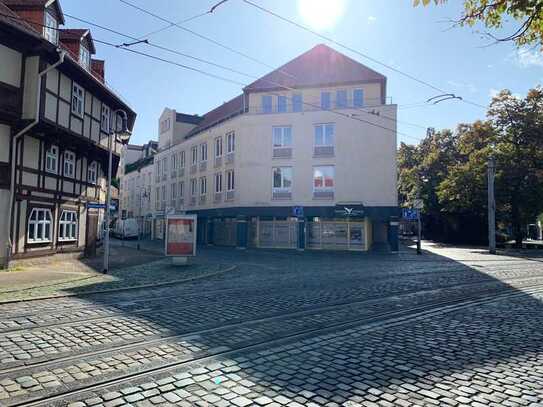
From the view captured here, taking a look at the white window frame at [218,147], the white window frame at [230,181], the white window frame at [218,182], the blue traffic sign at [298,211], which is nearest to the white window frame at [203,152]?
the white window frame at [218,147]

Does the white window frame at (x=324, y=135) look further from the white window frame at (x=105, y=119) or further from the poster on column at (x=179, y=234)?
the poster on column at (x=179, y=234)

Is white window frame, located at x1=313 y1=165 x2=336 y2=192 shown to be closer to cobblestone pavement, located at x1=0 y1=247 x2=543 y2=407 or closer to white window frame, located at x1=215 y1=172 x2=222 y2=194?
white window frame, located at x1=215 y1=172 x2=222 y2=194

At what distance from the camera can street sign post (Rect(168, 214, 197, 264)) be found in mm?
17328

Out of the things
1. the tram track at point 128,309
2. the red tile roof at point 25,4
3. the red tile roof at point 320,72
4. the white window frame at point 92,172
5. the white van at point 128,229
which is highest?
the red tile roof at point 320,72

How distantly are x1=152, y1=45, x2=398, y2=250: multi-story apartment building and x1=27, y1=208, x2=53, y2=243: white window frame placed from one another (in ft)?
54.8

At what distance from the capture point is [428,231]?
57031 mm

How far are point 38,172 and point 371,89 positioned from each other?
Result: 24.0 m

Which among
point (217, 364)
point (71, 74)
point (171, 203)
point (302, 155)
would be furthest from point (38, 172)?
point (171, 203)

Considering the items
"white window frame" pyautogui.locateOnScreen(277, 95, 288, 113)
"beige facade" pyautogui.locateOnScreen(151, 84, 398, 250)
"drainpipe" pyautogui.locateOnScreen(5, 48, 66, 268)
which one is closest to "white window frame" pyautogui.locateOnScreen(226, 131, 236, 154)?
"beige facade" pyautogui.locateOnScreen(151, 84, 398, 250)

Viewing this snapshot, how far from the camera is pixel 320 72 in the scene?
112 ft

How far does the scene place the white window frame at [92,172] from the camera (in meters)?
22.6

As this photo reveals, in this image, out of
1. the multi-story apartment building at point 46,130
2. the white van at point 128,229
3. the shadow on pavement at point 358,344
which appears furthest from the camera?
the white van at point 128,229

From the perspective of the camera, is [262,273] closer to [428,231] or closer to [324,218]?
[324,218]

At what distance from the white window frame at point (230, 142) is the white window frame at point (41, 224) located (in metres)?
18.7
